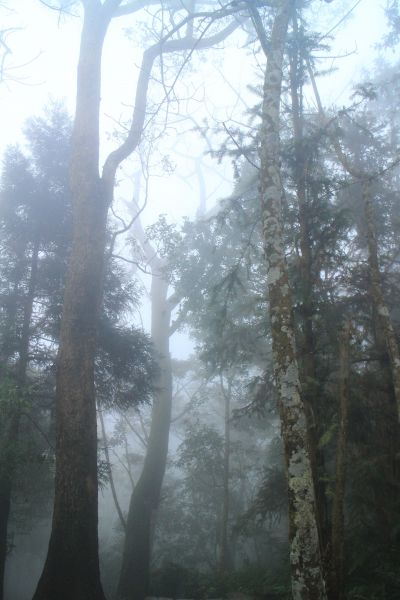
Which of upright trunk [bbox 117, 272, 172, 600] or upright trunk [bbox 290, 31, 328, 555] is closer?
upright trunk [bbox 290, 31, 328, 555]

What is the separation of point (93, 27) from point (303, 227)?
8286 mm

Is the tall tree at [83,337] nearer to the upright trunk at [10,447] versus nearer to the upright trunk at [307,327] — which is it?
the upright trunk at [10,447]

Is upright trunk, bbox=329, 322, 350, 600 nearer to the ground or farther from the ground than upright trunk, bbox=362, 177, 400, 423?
nearer to the ground

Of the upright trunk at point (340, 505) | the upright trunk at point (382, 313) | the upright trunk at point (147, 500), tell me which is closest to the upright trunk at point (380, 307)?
the upright trunk at point (382, 313)

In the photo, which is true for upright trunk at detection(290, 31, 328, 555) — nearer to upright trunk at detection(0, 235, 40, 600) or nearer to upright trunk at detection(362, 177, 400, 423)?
upright trunk at detection(362, 177, 400, 423)

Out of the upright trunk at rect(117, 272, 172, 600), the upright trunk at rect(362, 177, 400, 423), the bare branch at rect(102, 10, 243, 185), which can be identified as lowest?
the upright trunk at rect(117, 272, 172, 600)

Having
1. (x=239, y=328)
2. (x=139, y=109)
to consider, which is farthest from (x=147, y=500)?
(x=139, y=109)

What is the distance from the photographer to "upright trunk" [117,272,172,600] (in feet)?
40.5

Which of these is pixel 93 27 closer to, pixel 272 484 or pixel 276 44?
pixel 276 44

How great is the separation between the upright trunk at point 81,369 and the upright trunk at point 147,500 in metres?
3.16

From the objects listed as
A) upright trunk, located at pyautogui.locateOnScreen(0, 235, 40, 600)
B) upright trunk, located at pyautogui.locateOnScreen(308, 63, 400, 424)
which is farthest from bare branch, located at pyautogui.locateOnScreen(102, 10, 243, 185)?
upright trunk, located at pyautogui.locateOnScreen(308, 63, 400, 424)

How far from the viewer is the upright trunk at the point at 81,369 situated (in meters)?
6.58

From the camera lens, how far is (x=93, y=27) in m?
10.9

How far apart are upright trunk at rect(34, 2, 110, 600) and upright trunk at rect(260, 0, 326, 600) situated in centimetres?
387
